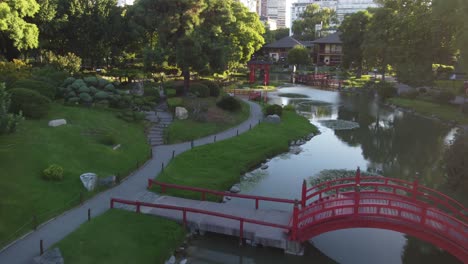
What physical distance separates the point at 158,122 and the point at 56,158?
40.9 ft

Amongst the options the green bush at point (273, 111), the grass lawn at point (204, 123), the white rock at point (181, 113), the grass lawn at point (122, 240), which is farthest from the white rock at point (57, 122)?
the green bush at point (273, 111)

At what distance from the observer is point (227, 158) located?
27.2 m

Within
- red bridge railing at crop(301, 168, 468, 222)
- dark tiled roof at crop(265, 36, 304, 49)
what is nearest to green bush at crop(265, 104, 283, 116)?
red bridge railing at crop(301, 168, 468, 222)

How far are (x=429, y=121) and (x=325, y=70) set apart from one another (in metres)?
58.8

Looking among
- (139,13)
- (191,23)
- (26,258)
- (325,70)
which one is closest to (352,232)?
(26,258)

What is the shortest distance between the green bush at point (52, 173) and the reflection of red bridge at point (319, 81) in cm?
6560

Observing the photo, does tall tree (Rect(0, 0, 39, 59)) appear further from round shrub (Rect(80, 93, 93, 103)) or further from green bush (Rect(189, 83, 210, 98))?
green bush (Rect(189, 83, 210, 98))

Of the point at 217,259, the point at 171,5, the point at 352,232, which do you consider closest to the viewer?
the point at 217,259

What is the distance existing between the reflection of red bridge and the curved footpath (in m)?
56.0

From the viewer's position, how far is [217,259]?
53.8 ft

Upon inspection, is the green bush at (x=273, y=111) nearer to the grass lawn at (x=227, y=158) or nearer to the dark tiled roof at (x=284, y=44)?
the grass lawn at (x=227, y=158)

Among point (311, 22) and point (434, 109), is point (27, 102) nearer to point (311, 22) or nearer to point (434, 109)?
point (434, 109)

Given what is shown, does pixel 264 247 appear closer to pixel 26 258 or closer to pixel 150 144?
pixel 26 258

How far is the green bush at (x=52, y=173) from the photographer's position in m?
19.5
